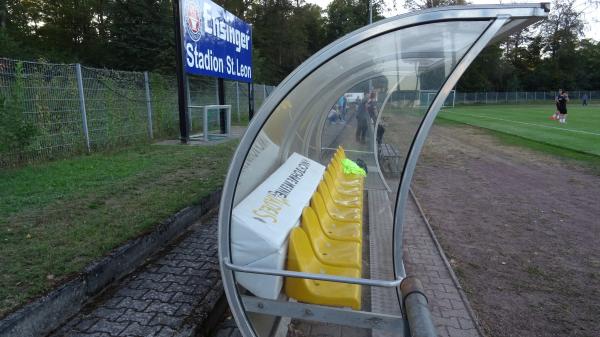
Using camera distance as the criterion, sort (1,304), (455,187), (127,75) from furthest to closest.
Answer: (127,75) < (455,187) < (1,304)

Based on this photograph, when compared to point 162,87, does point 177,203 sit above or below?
below

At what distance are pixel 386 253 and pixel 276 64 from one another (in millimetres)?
43621

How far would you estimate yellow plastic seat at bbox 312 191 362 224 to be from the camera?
157 inches

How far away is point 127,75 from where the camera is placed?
9.67 metres

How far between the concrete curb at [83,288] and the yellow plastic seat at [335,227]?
1617 mm

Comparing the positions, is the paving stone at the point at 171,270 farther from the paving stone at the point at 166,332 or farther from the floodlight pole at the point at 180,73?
the floodlight pole at the point at 180,73

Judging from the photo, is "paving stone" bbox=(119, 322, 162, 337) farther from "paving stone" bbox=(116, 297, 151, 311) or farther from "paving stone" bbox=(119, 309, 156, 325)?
"paving stone" bbox=(116, 297, 151, 311)

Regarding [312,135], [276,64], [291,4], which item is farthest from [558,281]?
[291,4]

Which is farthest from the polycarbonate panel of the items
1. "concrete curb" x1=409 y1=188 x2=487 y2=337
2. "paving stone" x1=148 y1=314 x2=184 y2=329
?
"concrete curb" x1=409 y1=188 x2=487 y2=337

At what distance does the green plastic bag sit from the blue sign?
5110 millimetres

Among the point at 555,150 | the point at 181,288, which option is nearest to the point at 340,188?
the point at 181,288

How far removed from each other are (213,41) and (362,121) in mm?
6567

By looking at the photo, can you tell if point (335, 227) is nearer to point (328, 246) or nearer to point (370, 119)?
point (328, 246)

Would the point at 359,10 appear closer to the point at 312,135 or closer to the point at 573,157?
the point at 573,157
